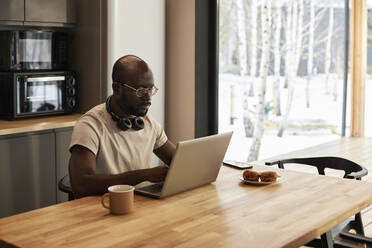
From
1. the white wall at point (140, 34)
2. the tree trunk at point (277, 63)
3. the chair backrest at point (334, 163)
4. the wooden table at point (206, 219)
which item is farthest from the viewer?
the tree trunk at point (277, 63)

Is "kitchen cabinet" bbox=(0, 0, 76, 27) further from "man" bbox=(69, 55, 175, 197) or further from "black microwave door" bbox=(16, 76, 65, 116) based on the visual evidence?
"man" bbox=(69, 55, 175, 197)

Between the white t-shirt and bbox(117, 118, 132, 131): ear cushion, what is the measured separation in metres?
0.03

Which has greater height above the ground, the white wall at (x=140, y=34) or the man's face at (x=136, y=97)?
the white wall at (x=140, y=34)

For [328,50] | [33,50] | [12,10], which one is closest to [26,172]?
[33,50]

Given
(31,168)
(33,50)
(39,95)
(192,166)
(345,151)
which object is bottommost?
(345,151)

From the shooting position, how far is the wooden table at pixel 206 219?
67.5 inches

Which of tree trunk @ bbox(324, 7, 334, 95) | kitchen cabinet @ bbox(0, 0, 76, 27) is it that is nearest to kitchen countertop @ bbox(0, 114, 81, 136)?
kitchen cabinet @ bbox(0, 0, 76, 27)

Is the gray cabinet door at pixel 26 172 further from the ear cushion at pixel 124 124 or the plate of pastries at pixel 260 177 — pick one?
the plate of pastries at pixel 260 177

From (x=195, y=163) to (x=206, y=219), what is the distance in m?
0.35

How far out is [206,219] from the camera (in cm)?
193

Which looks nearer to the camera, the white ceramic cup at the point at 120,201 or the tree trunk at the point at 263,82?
the white ceramic cup at the point at 120,201

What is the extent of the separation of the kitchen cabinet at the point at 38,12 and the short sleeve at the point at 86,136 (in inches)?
63.1

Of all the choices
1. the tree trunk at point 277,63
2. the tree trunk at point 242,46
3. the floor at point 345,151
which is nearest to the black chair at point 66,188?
the tree trunk at point 242,46

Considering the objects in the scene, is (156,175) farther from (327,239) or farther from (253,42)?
(253,42)
